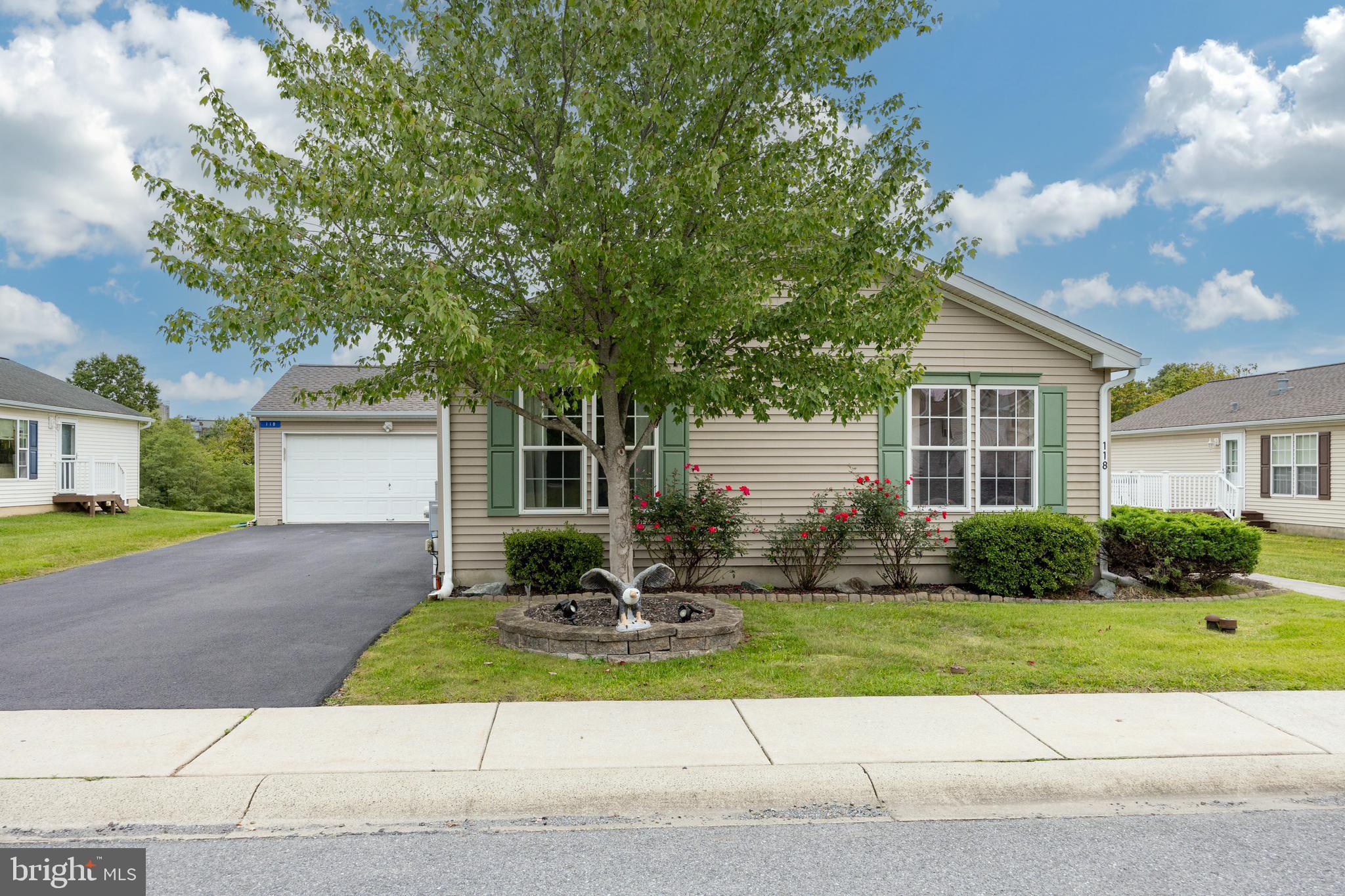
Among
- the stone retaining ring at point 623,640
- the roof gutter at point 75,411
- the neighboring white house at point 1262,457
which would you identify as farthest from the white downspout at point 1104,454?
the roof gutter at point 75,411

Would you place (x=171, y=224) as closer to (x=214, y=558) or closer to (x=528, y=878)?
(x=528, y=878)

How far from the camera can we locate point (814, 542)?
9.18 m

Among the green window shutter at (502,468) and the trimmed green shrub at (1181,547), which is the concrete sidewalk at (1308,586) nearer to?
the trimmed green shrub at (1181,547)

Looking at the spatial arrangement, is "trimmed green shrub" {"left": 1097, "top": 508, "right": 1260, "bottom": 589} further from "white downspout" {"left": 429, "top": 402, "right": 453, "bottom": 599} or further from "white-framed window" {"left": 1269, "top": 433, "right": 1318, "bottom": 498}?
"white-framed window" {"left": 1269, "top": 433, "right": 1318, "bottom": 498}

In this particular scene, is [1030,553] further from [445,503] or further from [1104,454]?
[445,503]

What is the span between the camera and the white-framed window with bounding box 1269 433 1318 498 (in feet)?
56.2

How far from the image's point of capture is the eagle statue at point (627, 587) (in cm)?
609

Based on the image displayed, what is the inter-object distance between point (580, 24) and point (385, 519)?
15897mm

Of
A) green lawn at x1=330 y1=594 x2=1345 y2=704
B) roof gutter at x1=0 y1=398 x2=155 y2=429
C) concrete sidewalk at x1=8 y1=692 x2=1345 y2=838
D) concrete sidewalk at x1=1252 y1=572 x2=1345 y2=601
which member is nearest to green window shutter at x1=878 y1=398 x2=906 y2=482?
green lawn at x1=330 y1=594 x2=1345 y2=704

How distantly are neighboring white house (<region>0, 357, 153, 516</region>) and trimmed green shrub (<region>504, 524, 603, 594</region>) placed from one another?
17.1 metres

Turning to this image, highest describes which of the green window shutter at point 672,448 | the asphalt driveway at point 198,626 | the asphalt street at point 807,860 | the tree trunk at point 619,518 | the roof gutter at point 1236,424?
the roof gutter at point 1236,424

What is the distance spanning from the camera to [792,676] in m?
5.50

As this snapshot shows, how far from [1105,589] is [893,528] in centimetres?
290

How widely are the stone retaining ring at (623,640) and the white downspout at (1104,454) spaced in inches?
250
